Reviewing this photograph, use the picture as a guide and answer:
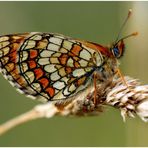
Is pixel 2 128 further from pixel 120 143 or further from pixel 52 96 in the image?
pixel 120 143

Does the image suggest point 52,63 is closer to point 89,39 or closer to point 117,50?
point 117,50

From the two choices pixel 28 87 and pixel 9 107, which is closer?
pixel 28 87

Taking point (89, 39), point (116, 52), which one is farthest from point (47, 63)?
point (89, 39)

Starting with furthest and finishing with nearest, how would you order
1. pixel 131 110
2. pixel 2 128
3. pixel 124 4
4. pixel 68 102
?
1. pixel 124 4
2. pixel 68 102
3. pixel 131 110
4. pixel 2 128

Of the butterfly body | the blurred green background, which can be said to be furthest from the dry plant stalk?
the butterfly body

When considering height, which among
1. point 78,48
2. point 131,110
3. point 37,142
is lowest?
point 37,142

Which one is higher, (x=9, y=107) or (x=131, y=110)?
(x=131, y=110)

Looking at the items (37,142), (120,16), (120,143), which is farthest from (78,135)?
(120,16)
